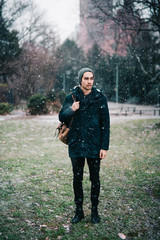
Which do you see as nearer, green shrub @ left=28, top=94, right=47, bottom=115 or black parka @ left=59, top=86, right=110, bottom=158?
black parka @ left=59, top=86, right=110, bottom=158

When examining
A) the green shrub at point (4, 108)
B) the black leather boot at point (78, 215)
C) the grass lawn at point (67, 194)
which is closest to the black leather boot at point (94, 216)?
the grass lawn at point (67, 194)

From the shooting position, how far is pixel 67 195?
4246 millimetres

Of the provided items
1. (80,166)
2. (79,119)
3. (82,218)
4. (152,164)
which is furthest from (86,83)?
(152,164)

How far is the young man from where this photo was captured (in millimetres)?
3066

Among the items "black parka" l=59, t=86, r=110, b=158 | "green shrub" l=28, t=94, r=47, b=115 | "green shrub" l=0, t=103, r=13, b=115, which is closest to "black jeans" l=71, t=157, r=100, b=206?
"black parka" l=59, t=86, r=110, b=158

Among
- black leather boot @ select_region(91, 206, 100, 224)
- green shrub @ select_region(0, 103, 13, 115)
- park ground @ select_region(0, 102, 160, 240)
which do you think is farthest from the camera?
green shrub @ select_region(0, 103, 13, 115)

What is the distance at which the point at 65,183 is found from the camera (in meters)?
4.80

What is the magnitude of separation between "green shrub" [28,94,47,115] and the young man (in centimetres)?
1532

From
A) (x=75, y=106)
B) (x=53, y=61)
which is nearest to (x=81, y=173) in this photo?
(x=75, y=106)

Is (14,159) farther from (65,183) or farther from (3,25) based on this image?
(3,25)

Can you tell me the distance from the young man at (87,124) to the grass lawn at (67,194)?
29.3 inches

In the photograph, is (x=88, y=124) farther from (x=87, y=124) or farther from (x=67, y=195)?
(x=67, y=195)

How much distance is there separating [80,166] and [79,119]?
0.65 m

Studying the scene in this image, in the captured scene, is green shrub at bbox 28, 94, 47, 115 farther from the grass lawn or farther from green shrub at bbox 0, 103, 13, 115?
the grass lawn
